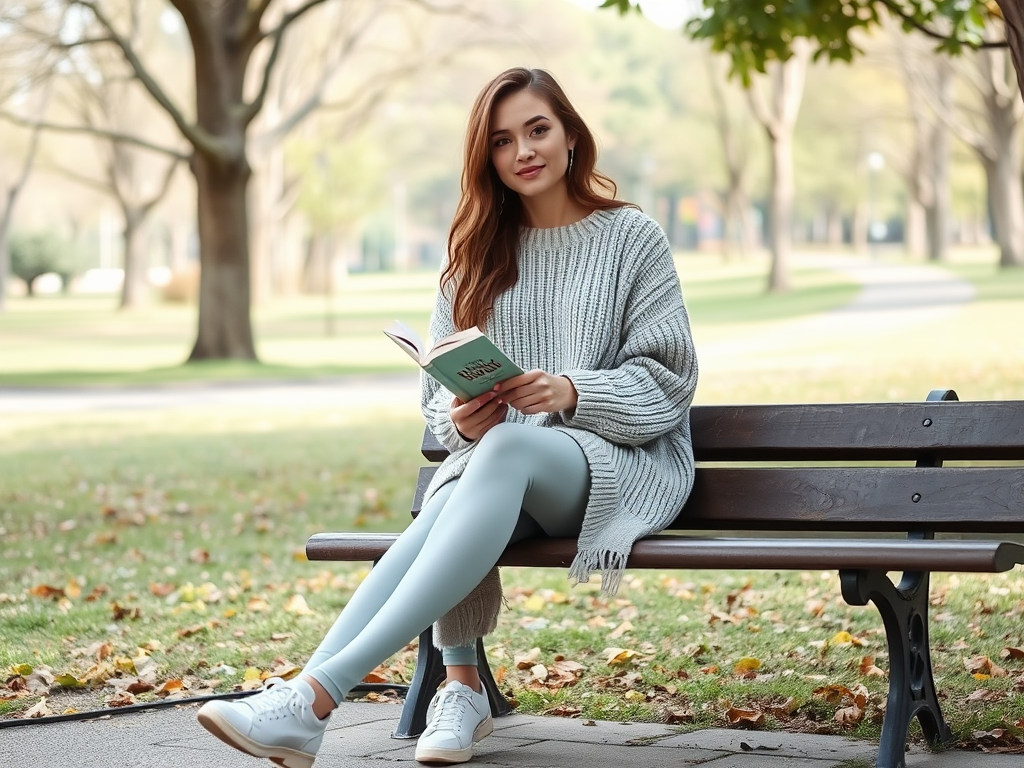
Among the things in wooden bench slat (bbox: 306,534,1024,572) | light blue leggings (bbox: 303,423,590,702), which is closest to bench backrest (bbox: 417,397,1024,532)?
wooden bench slat (bbox: 306,534,1024,572)

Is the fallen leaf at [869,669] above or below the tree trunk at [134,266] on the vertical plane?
below

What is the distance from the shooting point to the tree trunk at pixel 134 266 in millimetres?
40781

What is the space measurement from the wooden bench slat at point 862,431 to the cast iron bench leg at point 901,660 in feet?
1.33

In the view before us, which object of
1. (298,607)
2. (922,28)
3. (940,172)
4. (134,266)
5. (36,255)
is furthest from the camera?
(36,255)

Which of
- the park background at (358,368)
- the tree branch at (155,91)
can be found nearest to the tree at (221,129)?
the tree branch at (155,91)

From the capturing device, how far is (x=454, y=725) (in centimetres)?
347

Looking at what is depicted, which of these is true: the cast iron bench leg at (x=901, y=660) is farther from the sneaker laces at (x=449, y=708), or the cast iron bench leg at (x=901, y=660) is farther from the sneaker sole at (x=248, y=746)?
the sneaker sole at (x=248, y=746)

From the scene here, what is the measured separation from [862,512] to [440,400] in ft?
3.68

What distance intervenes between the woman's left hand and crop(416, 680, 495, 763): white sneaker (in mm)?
723

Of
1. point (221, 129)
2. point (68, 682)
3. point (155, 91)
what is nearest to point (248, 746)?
Result: point (68, 682)

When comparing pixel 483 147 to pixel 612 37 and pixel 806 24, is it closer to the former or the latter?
pixel 806 24

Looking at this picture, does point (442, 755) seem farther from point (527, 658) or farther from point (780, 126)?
point (780, 126)

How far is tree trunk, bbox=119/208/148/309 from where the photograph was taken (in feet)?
134

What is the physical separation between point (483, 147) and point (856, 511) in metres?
1.37
